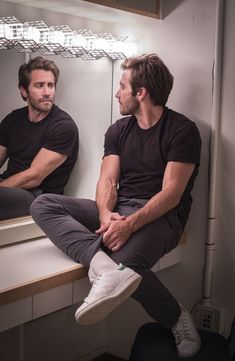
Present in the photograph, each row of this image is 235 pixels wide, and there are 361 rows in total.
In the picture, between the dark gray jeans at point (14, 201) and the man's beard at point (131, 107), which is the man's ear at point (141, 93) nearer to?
the man's beard at point (131, 107)

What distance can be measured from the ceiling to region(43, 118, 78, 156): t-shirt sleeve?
465 mm

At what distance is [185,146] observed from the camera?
206 centimetres

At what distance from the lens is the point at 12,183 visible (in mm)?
2166

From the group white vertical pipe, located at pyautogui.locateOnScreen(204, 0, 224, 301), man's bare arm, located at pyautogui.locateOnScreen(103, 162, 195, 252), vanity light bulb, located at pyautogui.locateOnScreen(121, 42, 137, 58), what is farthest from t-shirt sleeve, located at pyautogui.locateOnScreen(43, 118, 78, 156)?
white vertical pipe, located at pyautogui.locateOnScreen(204, 0, 224, 301)

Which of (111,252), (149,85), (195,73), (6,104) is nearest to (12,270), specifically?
(111,252)

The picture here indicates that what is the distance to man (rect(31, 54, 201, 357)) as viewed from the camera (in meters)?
1.82

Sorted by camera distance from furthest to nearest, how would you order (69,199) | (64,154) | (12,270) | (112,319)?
(112,319)
(64,154)
(69,199)
(12,270)

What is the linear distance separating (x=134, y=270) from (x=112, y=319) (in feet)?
2.77

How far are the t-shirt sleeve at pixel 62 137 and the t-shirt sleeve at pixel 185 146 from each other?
523 millimetres

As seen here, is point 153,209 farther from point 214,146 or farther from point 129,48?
point 129,48

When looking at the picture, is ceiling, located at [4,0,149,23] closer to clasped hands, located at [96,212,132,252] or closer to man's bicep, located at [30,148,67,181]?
man's bicep, located at [30,148,67,181]

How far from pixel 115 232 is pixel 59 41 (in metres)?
0.83

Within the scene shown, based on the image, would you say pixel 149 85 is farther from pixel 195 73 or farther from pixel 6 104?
pixel 6 104

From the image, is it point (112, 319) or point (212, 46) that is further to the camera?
point (112, 319)
